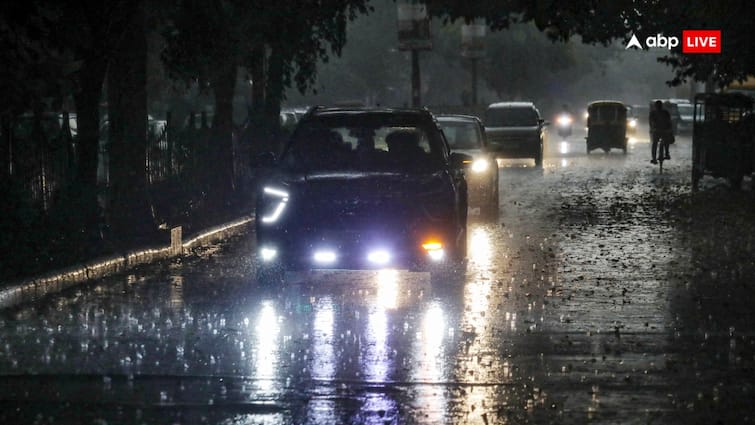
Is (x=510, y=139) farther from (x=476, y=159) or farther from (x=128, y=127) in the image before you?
(x=128, y=127)

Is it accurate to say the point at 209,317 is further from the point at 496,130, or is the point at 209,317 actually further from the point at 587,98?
the point at 587,98

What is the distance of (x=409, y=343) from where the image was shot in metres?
10.7

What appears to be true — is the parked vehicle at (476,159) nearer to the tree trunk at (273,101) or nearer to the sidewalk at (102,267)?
the sidewalk at (102,267)

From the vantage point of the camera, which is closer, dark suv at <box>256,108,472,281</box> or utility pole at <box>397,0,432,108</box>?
dark suv at <box>256,108,472,281</box>

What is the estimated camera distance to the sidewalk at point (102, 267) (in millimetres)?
13227

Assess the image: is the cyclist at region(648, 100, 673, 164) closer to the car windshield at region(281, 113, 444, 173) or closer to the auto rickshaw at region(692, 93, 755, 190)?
the auto rickshaw at region(692, 93, 755, 190)

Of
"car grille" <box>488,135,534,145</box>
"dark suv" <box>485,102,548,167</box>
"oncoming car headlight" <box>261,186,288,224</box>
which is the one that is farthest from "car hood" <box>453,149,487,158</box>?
"car grille" <box>488,135,534,145</box>

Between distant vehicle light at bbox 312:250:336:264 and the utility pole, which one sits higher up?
the utility pole

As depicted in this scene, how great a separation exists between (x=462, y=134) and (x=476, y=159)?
1060 mm

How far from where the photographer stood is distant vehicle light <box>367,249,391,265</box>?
13.5 metres

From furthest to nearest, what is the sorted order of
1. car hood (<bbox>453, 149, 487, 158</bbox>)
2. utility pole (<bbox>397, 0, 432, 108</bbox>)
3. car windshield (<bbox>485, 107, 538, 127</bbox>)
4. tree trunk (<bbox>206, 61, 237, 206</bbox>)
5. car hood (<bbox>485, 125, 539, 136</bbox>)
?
utility pole (<bbox>397, 0, 432, 108</bbox>), car windshield (<bbox>485, 107, 538, 127</bbox>), car hood (<bbox>485, 125, 539, 136</bbox>), tree trunk (<bbox>206, 61, 237, 206</bbox>), car hood (<bbox>453, 149, 487, 158</bbox>)

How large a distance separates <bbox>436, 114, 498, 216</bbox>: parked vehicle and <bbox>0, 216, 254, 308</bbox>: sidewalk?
4.30 m

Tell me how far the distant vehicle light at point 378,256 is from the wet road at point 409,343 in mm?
352

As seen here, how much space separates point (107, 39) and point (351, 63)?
86.0 meters
